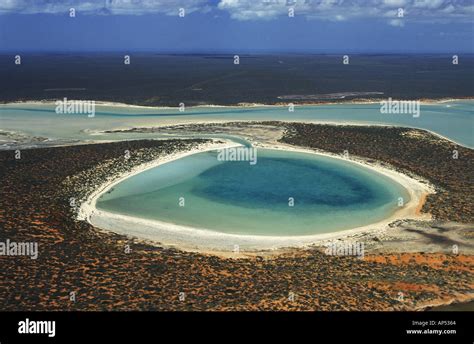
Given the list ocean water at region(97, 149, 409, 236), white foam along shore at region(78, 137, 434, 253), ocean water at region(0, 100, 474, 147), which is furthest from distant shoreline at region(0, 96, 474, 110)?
white foam along shore at region(78, 137, 434, 253)

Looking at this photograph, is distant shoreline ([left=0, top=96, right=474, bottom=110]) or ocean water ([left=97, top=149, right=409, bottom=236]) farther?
distant shoreline ([left=0, top=96, right=474, bottom=110])

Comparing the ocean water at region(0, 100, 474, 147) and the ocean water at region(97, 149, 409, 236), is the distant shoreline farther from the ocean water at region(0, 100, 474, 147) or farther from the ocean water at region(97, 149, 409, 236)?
the ocean water at region(97, 149, 409, 236)

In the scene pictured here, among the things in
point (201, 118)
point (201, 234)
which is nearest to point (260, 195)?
point (201, 234)

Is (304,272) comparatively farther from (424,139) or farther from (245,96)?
(245,96)

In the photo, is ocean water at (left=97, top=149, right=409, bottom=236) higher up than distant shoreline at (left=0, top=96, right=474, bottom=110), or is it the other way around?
distant shoreline at (left=0, top=96, right=474, bottom=110)

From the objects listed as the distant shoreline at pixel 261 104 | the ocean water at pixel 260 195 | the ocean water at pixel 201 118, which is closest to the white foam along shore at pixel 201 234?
the ocean water at pixel 260 195

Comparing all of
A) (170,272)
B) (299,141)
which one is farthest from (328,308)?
(299,141)
